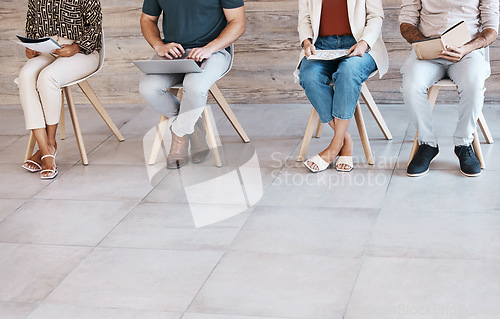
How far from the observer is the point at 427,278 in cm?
223

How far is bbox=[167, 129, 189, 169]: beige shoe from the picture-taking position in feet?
11.4

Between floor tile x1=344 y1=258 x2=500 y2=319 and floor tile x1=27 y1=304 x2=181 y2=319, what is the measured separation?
61 cm

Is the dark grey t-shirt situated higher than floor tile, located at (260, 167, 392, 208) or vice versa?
the dark grey t-shirt

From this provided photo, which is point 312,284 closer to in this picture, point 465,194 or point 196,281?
point 196,281

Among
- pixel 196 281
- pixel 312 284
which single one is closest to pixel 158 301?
pixel 196 281

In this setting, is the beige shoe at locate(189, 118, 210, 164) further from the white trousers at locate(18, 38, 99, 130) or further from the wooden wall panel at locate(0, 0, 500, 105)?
the wooden wall panel at locate(0, 0, 500, 105)

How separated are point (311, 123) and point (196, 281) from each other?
1.33m

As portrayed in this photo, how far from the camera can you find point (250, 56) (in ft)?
14.5

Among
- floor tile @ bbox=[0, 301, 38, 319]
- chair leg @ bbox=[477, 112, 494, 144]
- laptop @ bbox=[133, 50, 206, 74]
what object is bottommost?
chair leg @ bbox=[477, 112, 494, 144]

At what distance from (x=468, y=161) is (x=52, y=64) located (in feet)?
7.04

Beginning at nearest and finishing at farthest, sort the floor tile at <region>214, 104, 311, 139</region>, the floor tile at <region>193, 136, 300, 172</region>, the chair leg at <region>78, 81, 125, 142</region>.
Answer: the floor tile at <region>193, 136, 300, 172</region>, the chair leg at <region>78, 81, 125, 142</region>, the floor tile at <region>214, 104, 311, 139</region>

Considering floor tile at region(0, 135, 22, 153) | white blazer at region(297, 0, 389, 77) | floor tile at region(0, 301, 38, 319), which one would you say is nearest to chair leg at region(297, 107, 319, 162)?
white blazer at region(297, 0, 389, 77)

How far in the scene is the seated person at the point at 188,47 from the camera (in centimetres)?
334

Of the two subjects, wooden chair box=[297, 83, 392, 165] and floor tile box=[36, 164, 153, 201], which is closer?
floor tile box=[36, 164, 153, 201]
